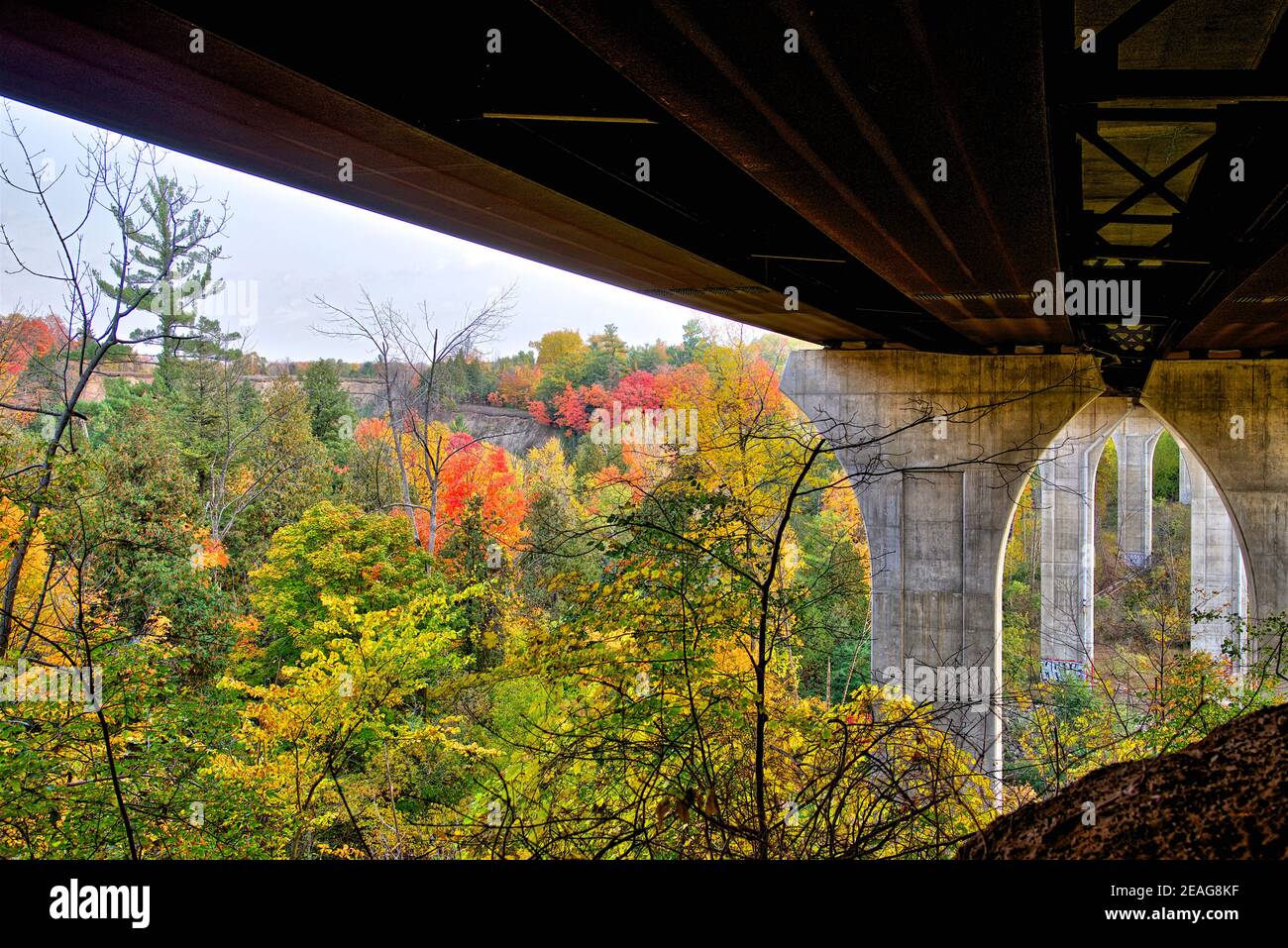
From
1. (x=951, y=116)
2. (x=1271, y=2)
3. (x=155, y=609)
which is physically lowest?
(x=155, y=609)

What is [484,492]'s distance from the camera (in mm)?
29406

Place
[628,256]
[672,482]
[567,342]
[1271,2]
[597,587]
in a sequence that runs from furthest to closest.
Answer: [567,342] < [628,256] < [672,482] < [597,587] < [1271,2]

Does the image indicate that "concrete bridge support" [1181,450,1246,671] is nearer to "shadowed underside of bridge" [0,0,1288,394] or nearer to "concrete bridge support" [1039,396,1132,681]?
"concrete bridge support" [1039,396,1132,681]

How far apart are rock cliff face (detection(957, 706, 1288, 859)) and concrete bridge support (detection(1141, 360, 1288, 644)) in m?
15.3

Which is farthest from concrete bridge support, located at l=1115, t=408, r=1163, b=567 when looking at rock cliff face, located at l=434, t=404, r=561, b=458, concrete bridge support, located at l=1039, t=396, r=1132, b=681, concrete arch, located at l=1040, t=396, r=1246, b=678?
rock cliff face, located at l=434, t=404, r=561, b=458

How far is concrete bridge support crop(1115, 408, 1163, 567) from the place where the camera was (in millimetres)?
53406

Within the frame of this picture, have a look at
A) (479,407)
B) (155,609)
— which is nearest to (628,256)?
(155,609)

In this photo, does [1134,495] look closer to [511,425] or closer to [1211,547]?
[1211,547]

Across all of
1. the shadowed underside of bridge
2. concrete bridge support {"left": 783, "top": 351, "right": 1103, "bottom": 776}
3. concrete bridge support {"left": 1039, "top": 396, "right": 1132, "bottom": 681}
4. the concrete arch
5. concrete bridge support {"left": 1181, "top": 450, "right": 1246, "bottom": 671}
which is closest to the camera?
the shadowed underside of bridge

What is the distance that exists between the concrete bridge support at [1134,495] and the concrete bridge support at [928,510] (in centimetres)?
4110

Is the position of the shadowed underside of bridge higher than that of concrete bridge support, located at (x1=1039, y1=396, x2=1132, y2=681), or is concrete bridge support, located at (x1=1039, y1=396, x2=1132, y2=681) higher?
the shadowed underside of bridge
